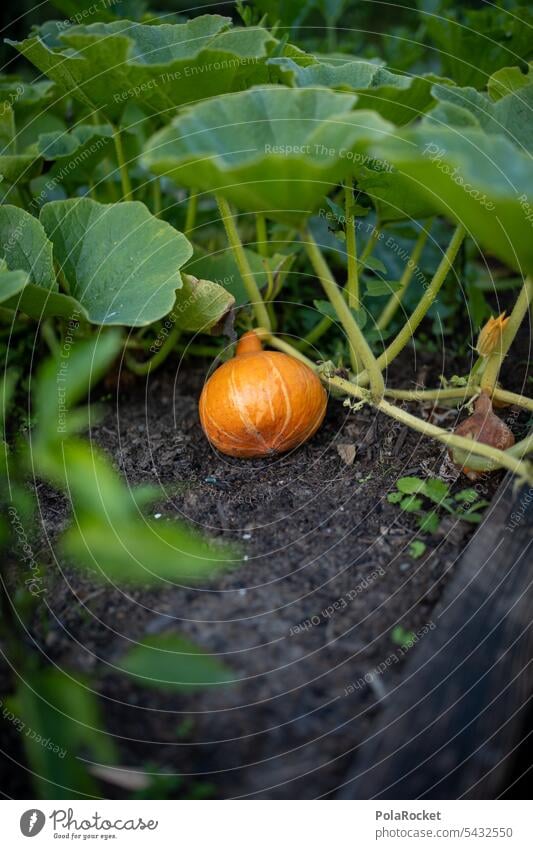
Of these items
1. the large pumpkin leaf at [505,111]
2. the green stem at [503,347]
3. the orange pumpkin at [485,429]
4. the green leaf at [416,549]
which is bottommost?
the green leaf at [416,549]

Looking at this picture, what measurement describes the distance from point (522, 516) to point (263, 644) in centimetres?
51

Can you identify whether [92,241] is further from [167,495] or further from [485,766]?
[485,766]

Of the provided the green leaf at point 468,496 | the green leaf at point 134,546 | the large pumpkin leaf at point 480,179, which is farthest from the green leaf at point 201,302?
the green leaf at point 134,546

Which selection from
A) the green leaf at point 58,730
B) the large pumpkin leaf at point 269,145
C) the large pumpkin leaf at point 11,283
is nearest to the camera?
the green leaf at point 58,730

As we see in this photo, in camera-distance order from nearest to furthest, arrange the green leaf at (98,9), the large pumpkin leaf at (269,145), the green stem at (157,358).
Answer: the large pumpkin leaf at (269,145) < the green stem at (157,358) < the green leaf at (98,9)

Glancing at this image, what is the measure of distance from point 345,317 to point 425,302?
21cm

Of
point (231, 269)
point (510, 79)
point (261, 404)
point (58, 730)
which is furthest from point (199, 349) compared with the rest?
point (58, 730)

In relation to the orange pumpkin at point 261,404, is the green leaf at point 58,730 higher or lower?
lower

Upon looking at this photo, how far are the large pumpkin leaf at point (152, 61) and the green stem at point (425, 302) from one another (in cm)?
53

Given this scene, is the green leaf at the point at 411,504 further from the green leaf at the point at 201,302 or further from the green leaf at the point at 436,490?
the green leaf at the point at 201,302

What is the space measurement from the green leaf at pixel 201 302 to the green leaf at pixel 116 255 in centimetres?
8

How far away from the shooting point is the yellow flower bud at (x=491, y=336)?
4.83ft

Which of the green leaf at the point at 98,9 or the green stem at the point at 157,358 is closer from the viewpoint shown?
the green stem at the point at 157,358

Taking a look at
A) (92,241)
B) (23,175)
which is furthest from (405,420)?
(23,175)
